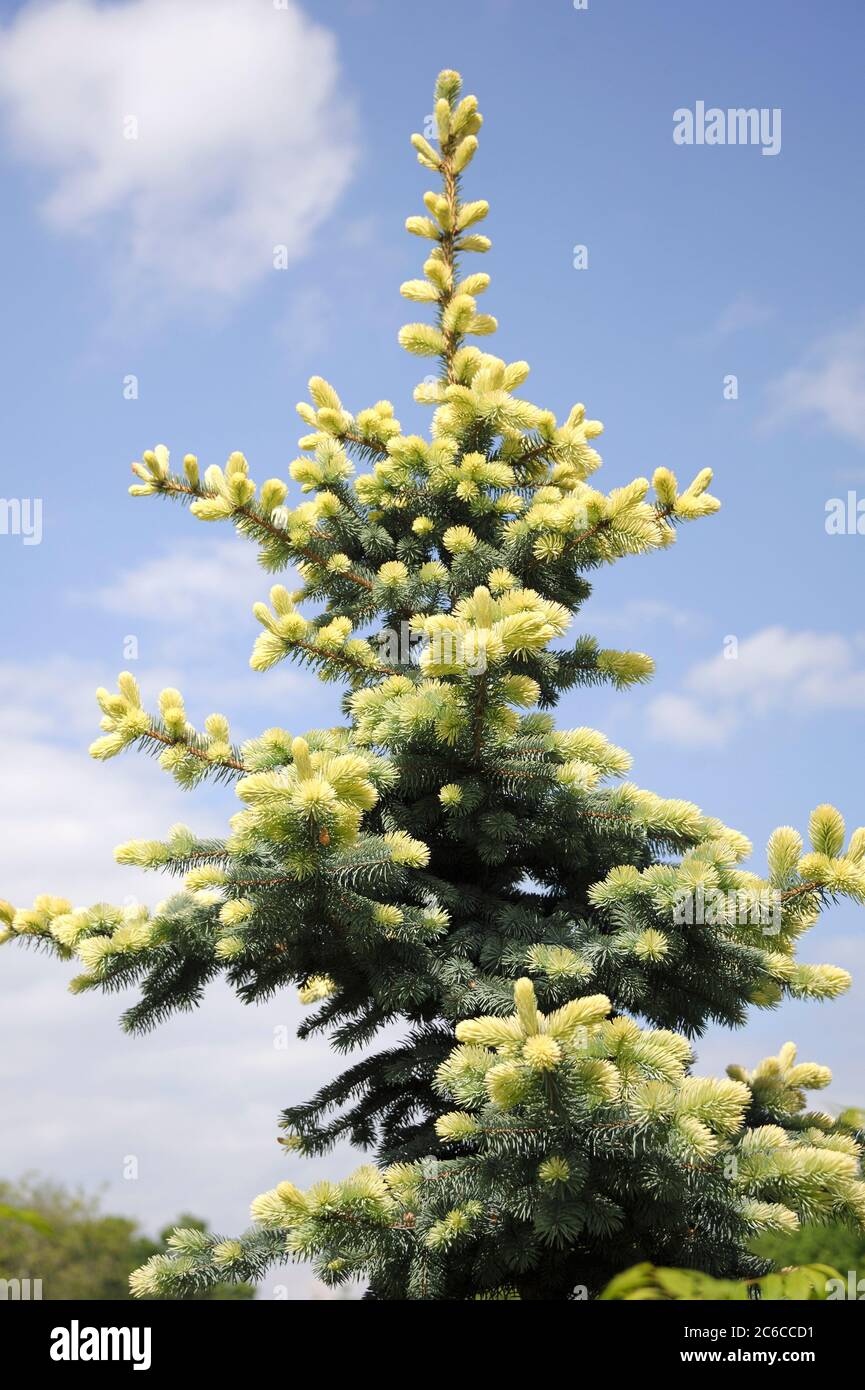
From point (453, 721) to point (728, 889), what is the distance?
4.47 feet

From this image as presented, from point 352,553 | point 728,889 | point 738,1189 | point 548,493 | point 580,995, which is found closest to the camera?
point 738,1189

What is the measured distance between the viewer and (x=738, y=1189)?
3.94 m

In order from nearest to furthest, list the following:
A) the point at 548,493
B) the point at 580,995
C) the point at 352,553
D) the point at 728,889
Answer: the point at 728,889
the point at 580,995
the point at 548,493
the point at 352,553

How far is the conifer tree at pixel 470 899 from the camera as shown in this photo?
3.67 metres

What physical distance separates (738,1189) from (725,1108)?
67 centimetres

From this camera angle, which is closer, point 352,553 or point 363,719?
point 363,719

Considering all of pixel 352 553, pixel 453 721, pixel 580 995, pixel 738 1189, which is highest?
pixel 352 553

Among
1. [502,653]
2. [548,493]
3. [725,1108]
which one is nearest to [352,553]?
[548,493]

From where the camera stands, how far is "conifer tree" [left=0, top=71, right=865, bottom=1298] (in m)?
3.67

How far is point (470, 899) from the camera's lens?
5227 millimetres

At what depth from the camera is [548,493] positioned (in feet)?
19.3
